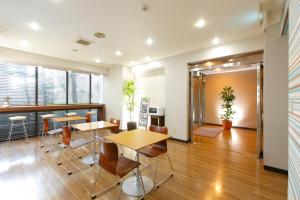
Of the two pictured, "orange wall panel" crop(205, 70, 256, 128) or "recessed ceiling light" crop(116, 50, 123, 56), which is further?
"orange wall panel" crop(205, 70, 256, 128)

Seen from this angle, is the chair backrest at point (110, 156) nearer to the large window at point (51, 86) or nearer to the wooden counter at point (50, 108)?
the wooden counter at point (50, 108)

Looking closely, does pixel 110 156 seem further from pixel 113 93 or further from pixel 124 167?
pixel 113 93

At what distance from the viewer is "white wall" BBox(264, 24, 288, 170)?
9.38ft

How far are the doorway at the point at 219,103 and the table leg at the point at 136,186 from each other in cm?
274

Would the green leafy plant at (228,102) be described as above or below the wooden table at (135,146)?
above

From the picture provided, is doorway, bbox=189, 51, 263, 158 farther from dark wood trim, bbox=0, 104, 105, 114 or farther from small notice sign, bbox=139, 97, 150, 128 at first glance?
dark wood trim, bbox=0, 104, 105, 114

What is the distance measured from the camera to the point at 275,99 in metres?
2.97

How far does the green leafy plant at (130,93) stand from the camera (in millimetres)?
6316

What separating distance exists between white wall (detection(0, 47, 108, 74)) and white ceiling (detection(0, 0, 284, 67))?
12.5 inches

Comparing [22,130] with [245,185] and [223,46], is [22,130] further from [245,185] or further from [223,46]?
[223,46]

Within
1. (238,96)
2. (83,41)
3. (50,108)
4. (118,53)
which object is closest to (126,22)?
(83,41)

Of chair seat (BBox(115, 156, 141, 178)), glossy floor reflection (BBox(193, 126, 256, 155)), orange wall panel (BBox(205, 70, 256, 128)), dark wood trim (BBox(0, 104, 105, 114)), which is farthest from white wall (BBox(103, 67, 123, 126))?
orange wall panel (BBox(205, 70, 256, 128))

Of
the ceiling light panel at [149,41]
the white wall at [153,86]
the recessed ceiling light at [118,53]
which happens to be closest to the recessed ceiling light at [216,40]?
the ceiling light panel at [149,41]

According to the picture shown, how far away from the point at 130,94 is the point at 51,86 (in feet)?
10.2
